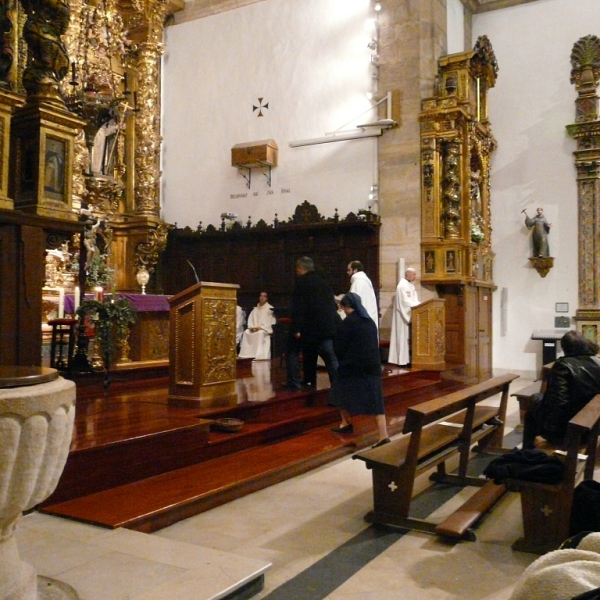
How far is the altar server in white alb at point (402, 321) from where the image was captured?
10773 millimetres

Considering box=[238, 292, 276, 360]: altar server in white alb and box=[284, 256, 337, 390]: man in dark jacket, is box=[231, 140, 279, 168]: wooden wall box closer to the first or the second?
box=[238, 292, 276, 360]: altar server in white alb

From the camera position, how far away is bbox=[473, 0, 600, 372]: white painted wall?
12562 millimetres

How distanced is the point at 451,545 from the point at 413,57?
Result: 30.9 feet

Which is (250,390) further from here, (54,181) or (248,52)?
(248,52)

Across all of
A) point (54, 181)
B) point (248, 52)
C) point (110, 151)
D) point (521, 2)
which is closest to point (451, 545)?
point (54, 181)

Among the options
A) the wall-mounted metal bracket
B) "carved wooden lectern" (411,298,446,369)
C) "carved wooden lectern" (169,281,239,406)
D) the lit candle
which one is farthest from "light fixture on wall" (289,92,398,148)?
"carved wooden lectern" (169,281,239,406)

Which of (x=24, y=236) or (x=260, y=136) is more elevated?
(x=260, y=136)

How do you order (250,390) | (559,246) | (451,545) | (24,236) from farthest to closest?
1. (559,246)
2. (250,390)
3. (24,236)
4. (451,545)

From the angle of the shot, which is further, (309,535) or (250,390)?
(250,390)

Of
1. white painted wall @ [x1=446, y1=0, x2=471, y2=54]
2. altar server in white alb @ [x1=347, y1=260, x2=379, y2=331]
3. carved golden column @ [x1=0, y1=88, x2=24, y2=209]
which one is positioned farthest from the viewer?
white painted wall @ [x1=446, y1=0, x2=471, y2=54]

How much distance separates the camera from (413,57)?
11.3m

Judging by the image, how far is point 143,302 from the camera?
8.37 meters

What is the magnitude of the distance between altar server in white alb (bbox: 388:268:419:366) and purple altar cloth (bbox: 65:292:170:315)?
3.96m

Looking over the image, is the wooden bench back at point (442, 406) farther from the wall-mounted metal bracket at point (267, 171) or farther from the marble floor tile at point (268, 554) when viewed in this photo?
the wall-mounted metal bracket at point (267, 171)
